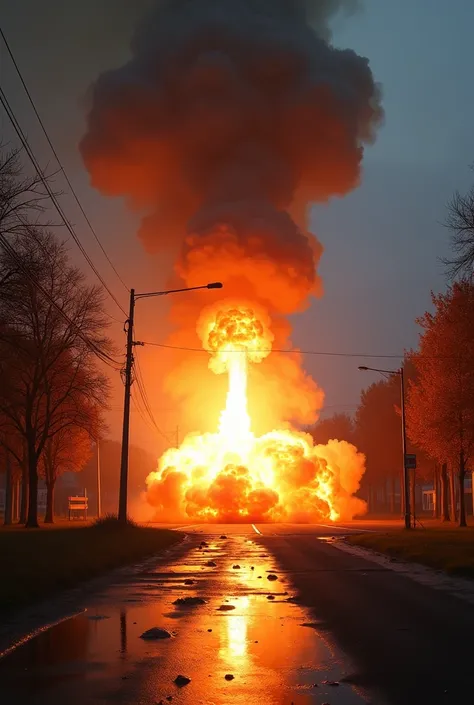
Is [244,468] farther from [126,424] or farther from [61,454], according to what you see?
[126,424]

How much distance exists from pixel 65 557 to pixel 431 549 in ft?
36.6

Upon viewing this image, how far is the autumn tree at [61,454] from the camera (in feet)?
177

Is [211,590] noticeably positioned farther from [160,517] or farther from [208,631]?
[160,517]

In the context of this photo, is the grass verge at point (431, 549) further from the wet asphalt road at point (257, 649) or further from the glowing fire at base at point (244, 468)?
the glowing fire at base at point (244, 468)

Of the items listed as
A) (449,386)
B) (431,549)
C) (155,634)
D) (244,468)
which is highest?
(449,386)

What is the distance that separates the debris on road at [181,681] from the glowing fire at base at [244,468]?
5030cm

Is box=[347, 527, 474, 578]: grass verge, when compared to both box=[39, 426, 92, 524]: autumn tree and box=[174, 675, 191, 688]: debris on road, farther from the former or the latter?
box=[39, 426, 92, 524]: autumn tree

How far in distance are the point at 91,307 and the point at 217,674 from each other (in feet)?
129

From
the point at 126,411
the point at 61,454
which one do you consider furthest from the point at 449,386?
the point at 61,454

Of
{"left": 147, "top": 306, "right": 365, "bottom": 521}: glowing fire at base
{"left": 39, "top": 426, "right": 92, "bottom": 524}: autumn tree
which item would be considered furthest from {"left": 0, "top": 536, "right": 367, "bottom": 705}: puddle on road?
{"left": 147, "top": 306, "right": 365, "bottom": 521}: glowing fire at base

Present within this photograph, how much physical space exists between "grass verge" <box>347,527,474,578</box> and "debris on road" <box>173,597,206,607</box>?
7095mm

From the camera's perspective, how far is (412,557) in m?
23.7

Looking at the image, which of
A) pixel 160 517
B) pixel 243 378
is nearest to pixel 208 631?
pixel 243 378

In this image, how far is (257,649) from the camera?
9547 millimetres
